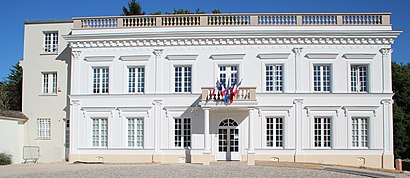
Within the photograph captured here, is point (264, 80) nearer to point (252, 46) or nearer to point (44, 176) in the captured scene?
point (252, 46)

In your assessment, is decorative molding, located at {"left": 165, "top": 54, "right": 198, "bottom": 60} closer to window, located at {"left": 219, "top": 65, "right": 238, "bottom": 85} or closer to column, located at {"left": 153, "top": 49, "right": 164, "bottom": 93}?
column, located at {"left": 153, "top": 49, "right": 164, "bottom": 93}

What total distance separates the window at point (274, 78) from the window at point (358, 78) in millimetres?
4277

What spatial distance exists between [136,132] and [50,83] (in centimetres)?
721

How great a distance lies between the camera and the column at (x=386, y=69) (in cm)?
2842

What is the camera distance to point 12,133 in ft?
100

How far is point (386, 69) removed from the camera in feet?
93.5

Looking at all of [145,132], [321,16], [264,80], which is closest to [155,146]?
[145,132]

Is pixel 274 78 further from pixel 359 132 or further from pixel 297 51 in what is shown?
pixel 359 132

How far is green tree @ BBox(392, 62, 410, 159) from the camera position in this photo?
121 feet

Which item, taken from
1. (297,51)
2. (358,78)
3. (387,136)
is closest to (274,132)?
(297,51)

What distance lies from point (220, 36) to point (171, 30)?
120 inches

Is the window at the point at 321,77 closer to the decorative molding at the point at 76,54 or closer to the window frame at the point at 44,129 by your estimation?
the decorative molding at the point at 76,54

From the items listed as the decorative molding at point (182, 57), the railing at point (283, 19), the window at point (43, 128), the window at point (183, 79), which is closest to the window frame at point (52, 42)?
the window at point (43, 128)

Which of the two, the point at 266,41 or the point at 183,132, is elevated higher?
the point at 266,41
